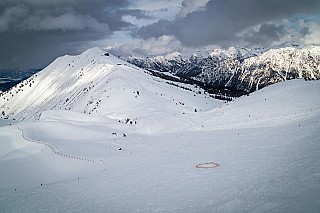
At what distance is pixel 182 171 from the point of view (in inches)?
893

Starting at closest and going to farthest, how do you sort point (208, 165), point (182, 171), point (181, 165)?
point (182, 171), point (208, 165), point (181, 165)

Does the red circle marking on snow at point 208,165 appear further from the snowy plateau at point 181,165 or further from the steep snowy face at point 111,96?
the steep snowy face at point 111,96

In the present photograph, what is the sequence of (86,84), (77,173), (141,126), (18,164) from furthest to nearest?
(86,84)
(141,126)
(18,164)
(77,173)

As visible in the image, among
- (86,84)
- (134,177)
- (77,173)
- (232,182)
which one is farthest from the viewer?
(86,84)

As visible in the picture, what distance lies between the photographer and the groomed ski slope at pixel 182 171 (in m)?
14.9

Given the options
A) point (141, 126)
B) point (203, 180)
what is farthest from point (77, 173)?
point (141, 126)

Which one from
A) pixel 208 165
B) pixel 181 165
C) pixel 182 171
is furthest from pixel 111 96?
pixel 208 165

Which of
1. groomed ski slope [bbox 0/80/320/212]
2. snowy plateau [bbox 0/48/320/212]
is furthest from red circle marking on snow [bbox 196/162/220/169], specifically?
groomed ski slope [bbox 0/80/320/212]

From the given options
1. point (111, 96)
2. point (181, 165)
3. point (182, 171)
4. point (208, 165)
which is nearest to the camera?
point (182, 171)

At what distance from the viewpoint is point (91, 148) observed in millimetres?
40469

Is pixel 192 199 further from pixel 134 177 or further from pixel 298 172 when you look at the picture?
pixel 134 177

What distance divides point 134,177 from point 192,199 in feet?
28.0

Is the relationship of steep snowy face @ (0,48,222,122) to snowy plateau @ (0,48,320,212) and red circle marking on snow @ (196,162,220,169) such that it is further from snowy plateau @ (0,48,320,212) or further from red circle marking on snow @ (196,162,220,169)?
red circle marking on snow @ (196,162,220,169)

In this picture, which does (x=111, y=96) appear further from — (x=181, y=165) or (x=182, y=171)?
(x=182, y=171)
